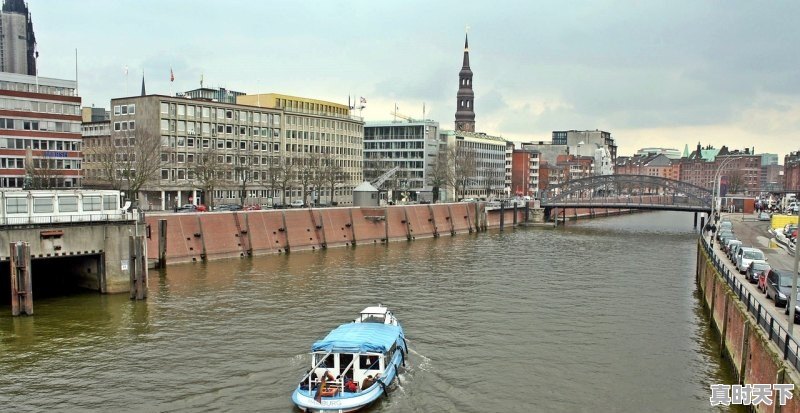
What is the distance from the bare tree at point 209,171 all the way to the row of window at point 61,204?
43963mm

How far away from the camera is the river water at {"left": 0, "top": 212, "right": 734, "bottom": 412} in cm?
3167

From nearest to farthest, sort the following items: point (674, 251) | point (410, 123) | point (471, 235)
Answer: point (674, 251) < point (471, 235) < point (410, 123)

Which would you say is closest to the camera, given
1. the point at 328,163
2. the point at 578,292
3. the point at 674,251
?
the point at 578,292

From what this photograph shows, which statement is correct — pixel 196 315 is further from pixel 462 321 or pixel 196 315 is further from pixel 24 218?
pixel 462 321

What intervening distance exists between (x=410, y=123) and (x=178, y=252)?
389 ft

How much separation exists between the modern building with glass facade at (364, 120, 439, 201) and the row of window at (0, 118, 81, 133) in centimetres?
8640

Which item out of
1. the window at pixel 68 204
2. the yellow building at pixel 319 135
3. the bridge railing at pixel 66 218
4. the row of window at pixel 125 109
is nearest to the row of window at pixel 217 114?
the yellow building at pixel 319 135

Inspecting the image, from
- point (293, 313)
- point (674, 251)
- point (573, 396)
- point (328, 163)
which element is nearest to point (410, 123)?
point (328, 163)

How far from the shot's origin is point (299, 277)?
62.8 m

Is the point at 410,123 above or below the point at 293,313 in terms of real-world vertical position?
above

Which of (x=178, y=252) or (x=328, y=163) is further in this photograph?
(x=328, y=163)

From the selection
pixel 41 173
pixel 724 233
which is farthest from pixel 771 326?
pixel 41 173

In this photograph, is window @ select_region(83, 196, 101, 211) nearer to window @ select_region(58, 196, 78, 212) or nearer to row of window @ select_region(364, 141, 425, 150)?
window @ select_region(58, 196, 78, 212)

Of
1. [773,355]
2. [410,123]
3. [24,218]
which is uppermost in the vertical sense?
[410,123]
